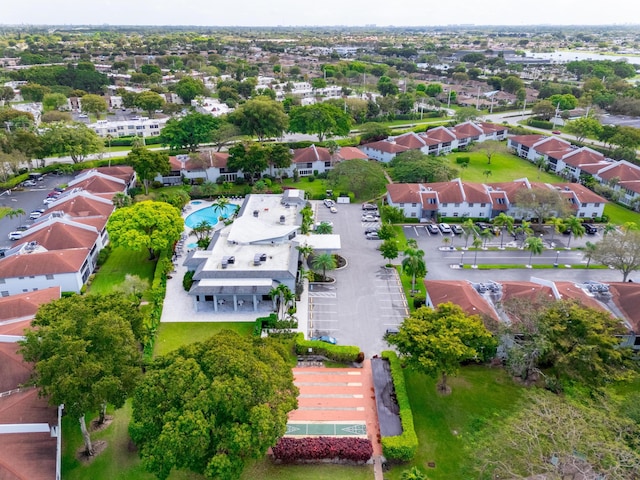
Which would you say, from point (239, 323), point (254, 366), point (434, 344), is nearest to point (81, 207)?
point (239, 323)

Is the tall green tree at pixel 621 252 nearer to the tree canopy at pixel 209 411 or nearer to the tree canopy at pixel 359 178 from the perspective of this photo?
the tree canopy at pixel 359 178

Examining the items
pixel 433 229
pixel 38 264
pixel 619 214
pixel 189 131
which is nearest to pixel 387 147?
pixel 433 229

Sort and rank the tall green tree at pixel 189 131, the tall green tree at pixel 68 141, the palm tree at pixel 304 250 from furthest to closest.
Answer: the tall green tree at pixel 189 131 → the tall green tree at pixel 68 141 → the palm tree at pixel 304 250

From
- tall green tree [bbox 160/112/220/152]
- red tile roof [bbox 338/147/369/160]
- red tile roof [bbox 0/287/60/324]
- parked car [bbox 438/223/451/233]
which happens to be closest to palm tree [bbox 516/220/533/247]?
parked car [bbox 438/223/451/233]

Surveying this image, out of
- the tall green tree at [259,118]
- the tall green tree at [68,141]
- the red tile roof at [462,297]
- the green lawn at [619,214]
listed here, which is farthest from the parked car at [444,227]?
the tall green tree at [68,141]

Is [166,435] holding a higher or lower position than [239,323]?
higher

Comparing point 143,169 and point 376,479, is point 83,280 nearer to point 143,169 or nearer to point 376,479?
point 143,169
